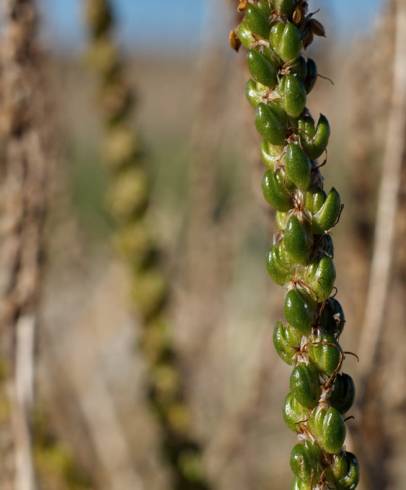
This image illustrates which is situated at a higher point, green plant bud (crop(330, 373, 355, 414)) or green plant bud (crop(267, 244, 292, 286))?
green plant bud (crop(267, 244, 292, 286))

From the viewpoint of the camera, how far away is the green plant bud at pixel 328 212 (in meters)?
0.41

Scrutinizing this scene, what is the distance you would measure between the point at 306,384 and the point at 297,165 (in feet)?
0.34

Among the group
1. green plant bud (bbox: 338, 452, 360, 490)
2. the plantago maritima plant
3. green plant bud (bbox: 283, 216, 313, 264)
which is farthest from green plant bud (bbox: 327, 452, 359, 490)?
the plantago maritima plant

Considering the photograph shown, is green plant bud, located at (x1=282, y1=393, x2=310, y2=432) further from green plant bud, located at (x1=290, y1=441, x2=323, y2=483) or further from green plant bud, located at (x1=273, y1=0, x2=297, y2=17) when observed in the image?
green plant bud, located at (x1=273, y1=0, x2=297, y2=17)

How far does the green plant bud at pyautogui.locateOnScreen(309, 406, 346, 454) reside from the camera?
42 centimetres

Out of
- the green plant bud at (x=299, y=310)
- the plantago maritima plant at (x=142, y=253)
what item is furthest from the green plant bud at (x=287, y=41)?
the plantago maritima plant at (x=142, y=253)

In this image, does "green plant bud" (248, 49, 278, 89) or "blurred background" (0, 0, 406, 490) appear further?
"blurred background" (0, 0, 406, 490)

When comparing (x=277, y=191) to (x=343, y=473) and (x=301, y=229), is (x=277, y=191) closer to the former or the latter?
(x=301, y=229)

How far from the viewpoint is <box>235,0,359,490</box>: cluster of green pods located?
42 cm

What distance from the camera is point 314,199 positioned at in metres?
0.42

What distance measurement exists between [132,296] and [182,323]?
538 mm

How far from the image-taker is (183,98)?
2.62 metres

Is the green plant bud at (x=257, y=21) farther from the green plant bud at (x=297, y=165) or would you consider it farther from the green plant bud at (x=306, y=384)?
the green plant bud at (x=306, y=384)

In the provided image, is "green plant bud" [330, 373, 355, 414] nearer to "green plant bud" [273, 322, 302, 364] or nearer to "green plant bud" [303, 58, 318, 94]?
"green plant bud" [273, 322, 302, 364]
